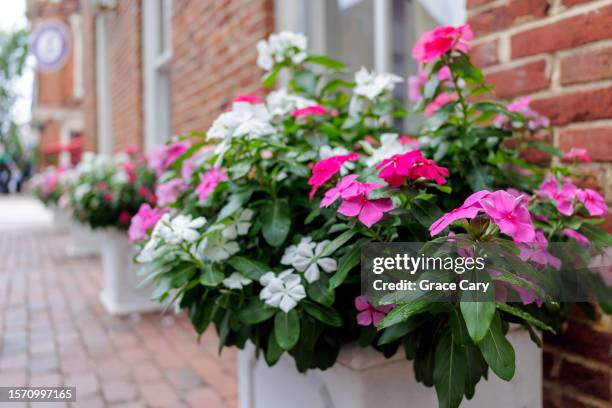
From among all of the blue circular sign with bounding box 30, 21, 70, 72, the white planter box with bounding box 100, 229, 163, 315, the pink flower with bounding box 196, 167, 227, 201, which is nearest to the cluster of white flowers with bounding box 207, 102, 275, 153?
the pink flower with bounding box 196, 167, 227, 201

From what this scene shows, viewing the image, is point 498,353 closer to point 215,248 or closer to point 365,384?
point 365,384

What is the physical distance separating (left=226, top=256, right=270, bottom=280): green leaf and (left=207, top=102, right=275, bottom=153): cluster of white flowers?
0.85 feet

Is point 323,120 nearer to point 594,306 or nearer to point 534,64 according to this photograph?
point 534,64

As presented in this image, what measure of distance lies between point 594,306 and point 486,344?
0.71 meters

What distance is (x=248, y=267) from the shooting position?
116cm

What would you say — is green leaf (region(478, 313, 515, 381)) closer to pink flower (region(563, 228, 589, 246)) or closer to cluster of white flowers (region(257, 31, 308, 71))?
pink flower (region(563, 228, 589, 246))

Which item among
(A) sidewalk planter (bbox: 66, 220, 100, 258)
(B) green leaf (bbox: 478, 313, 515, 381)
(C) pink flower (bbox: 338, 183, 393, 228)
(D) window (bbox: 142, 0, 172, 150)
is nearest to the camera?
(B) green leaf (bbox: 478, 313, 515, 381)

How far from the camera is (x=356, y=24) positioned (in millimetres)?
2615

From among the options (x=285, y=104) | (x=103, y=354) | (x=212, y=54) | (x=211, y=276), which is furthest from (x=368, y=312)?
(x=212, y=54)

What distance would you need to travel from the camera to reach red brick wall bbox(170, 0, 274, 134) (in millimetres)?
2895

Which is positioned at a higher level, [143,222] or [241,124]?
[241,124]

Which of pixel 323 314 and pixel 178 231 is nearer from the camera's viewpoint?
pixel 323 314

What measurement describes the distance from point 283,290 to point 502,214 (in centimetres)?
46

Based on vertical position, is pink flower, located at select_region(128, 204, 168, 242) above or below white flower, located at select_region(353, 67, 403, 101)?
below
